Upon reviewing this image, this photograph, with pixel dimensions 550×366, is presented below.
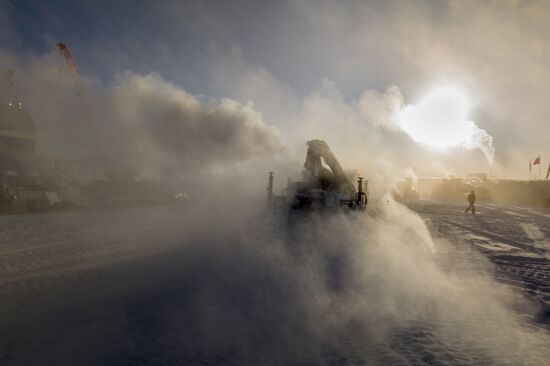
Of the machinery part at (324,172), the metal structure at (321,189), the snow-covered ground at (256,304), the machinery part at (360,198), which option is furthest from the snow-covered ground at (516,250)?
the machinery part at (324,172)

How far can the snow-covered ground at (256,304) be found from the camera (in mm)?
5492

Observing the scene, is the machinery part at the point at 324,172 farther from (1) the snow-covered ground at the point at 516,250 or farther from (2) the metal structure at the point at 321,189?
(1) the snow-covered ground at the point at 516,250

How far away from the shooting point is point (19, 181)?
26.8 m

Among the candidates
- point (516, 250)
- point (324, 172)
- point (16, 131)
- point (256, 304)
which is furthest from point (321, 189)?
point (16, 131)

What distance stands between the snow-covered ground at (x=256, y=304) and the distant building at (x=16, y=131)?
149 ft

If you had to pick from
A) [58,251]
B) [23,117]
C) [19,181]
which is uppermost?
[23,117]

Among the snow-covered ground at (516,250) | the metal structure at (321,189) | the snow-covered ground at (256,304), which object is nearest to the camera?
the snow-covered ground at (256,304)

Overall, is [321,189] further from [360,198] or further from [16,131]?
[16,131]

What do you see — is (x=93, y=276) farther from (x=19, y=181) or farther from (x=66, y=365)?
(x=19, y=181)

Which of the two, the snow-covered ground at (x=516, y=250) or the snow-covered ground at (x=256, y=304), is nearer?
the snow-covered ground at (x=256, y=304)

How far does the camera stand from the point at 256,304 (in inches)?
291

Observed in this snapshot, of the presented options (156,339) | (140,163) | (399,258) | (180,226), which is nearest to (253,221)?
(180,226)

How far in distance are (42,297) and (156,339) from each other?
360 centimetres

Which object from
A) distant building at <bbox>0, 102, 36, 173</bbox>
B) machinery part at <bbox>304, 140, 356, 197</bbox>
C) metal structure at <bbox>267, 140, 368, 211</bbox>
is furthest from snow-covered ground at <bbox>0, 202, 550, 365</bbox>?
distant building at <bbox>0, 102, 36, 173</bbox>
